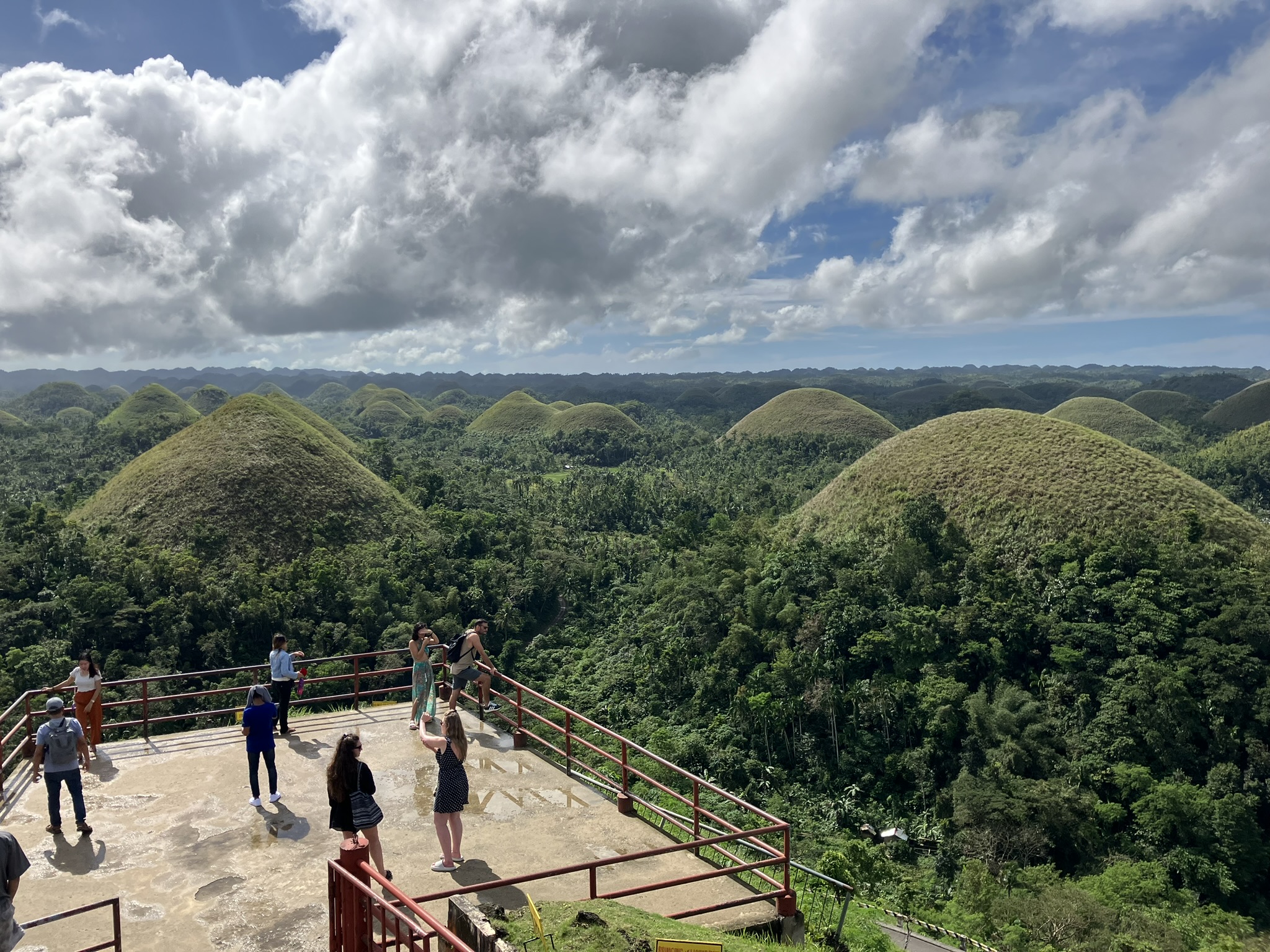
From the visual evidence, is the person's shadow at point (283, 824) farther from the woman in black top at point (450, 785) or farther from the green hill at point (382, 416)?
the green hill at point (382, 416)

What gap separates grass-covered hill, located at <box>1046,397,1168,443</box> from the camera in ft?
334

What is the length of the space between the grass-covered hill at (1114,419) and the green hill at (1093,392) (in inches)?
2225

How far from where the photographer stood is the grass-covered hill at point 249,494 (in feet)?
147

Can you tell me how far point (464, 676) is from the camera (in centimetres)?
1062

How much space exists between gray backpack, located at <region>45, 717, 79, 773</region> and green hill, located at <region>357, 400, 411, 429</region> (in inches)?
5706

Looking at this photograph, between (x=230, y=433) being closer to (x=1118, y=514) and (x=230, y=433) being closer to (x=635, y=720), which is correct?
(x=635, y=720)

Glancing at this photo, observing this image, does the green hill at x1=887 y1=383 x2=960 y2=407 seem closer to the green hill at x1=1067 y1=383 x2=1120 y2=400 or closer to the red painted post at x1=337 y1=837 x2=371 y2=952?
the green hill at x1=1067 y1=383 x2=1120 y2=400

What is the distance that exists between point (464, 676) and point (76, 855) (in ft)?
14.1

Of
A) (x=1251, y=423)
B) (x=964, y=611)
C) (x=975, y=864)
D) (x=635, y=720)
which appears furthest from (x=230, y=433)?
(x=1251, y=423)

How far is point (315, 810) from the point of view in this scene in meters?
9.04

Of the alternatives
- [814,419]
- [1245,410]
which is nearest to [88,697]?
[814,419]

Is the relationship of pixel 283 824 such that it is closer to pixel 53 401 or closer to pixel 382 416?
pixel 382 416

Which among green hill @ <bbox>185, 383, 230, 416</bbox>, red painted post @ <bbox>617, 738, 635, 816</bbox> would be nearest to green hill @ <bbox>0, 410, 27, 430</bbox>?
green hill @ <bbox>185, 383, 230, 416</bbox>

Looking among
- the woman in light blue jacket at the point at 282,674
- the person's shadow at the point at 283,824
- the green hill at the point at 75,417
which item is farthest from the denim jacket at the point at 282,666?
the green hill at the point at 75,417
